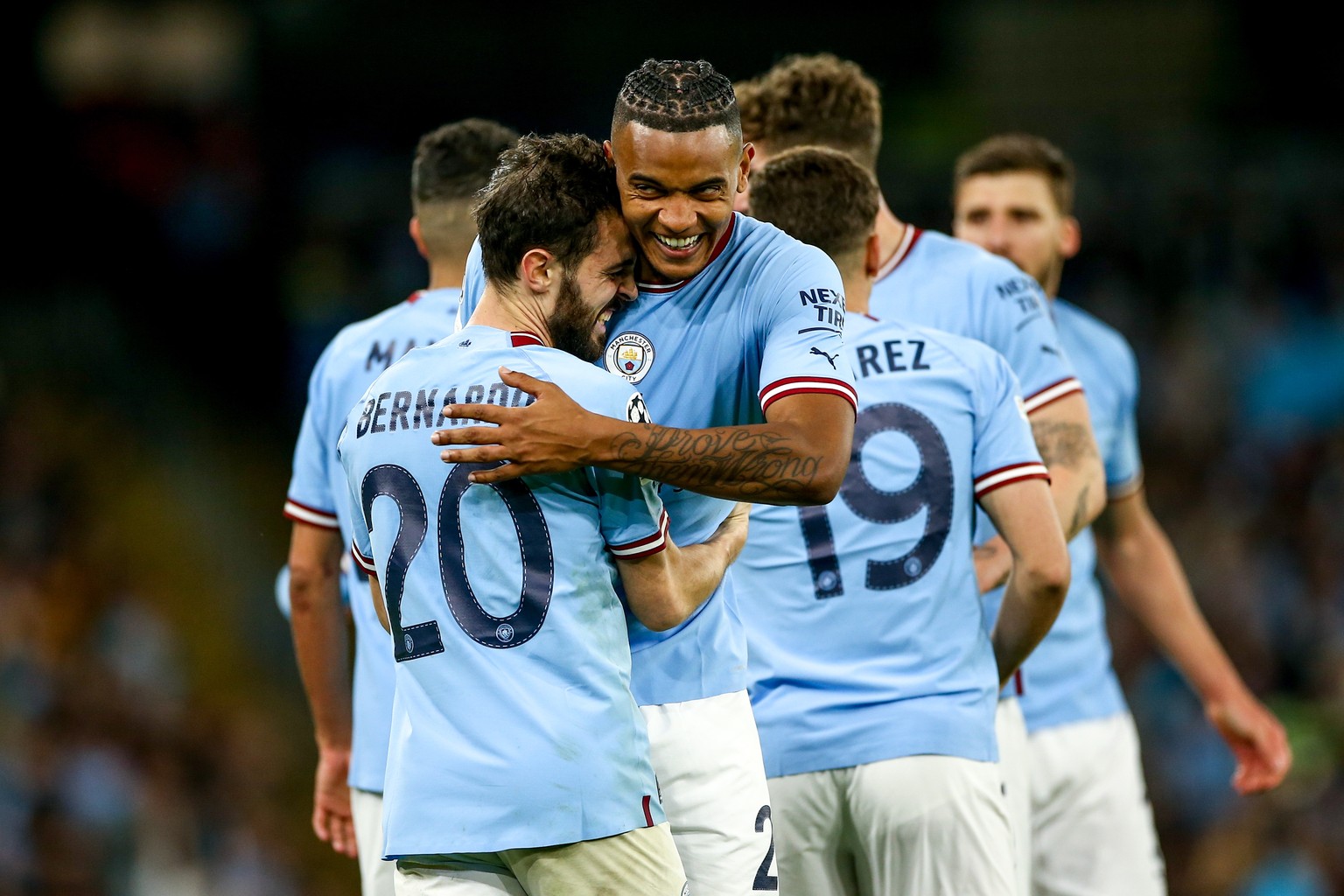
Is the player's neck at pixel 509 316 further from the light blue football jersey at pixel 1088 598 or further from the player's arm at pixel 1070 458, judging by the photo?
the light blue football jersey at pixel 1088 598

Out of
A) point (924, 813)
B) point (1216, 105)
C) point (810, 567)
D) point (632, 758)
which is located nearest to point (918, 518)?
point (810, 567)

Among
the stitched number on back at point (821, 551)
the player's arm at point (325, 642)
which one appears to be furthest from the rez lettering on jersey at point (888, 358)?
the player's arm at point (325, 642)

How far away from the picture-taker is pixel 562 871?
321 centimetres

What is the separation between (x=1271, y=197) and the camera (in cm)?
1429

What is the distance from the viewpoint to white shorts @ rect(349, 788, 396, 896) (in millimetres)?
4891

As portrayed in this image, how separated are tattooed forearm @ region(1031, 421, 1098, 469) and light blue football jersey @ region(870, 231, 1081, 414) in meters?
0.08

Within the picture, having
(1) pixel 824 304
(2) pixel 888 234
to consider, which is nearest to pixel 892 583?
(1) pixel 824 304

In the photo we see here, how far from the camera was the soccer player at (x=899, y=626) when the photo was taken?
4.28m

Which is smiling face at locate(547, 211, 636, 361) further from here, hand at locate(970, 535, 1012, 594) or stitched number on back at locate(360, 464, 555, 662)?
hand at locate(970, 535, 1012, 594)

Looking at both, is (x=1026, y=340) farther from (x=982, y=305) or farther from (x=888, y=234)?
(x=888, y=234)

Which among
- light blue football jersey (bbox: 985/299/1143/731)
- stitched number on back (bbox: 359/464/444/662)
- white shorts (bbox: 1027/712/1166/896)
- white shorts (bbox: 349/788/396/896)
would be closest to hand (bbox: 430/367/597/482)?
stitched number on back (bbox: 359/464/444/662)

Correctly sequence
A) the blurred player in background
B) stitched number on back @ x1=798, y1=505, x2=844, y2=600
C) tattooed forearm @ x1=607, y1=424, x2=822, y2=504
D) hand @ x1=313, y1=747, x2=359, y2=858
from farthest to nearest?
1. hand @ x1=313, y1=747, x2=359, y2=858
2. the blurred player in background
3. stitched number on back @ x1=798, y1=505, x2=844, y2=600
4. tattooed forearm @ x1=607, y1=424, x2=822, y2=504

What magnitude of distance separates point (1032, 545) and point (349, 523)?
2.02 m

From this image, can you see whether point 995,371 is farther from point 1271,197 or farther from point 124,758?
point 1271,197
